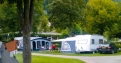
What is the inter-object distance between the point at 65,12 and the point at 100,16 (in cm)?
587

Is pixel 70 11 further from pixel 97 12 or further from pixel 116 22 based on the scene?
pixel 116 22

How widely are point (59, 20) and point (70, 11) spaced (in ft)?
8.22

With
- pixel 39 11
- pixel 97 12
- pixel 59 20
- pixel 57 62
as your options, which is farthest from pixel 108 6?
pixel 57 62

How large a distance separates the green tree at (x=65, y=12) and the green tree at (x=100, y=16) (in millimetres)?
1482

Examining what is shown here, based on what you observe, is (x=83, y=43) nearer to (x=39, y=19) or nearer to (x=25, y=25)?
(x=39, y=19)

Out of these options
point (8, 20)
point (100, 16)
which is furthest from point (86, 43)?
point (8, 20)

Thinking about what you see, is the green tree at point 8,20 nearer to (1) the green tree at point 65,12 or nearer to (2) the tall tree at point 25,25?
(1) the green tree at point 65,12

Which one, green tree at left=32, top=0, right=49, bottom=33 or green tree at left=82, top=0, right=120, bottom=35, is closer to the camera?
green tree at left=82, top=0, right=120, bottom=35

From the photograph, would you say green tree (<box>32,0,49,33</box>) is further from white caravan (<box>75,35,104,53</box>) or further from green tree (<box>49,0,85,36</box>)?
white caravan (<box>75,35,104,53</box>)

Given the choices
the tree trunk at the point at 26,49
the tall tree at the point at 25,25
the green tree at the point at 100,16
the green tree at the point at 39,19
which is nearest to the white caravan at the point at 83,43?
the green tree at the point at 100,16

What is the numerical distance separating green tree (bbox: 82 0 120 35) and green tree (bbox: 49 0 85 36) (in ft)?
4.86

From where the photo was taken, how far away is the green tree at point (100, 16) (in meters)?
41.1

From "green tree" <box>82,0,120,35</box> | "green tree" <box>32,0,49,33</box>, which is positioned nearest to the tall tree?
"green tree" <box>82,0,120,35</box>

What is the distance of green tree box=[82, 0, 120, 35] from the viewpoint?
41062 millimetres
